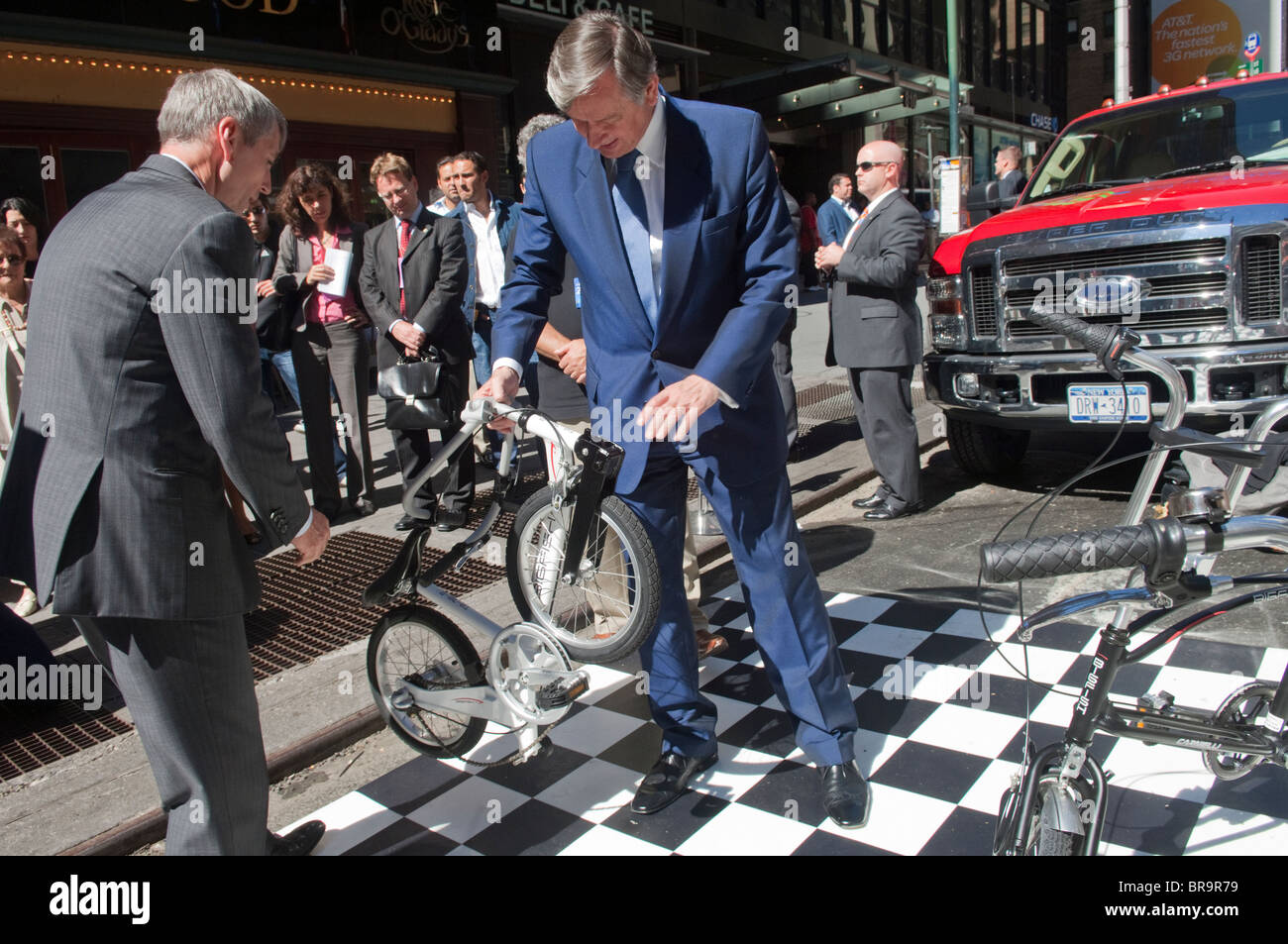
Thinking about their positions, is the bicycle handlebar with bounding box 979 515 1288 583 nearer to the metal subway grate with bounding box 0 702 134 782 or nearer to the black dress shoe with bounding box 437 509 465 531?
the black dress shoe with bounding box 437 509 465 531

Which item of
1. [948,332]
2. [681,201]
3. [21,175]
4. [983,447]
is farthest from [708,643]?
[21,175]

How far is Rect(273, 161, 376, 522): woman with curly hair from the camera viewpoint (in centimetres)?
627

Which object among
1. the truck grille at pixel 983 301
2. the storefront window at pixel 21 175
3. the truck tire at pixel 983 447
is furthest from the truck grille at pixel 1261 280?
the storefront window at pixel 21 175

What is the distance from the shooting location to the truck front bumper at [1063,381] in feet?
15.5

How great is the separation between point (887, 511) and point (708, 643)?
2218 millimetres

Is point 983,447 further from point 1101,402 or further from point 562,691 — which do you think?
point 562,691

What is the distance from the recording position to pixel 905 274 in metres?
5.48

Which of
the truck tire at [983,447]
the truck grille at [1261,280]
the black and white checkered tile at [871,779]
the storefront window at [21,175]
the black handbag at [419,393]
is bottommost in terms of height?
the black and white checkered tile at [871,779]

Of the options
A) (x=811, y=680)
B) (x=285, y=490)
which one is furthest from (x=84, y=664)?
(x=811, y=680)

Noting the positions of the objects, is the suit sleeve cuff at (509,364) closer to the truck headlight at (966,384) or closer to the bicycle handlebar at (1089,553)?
the bicycle handlebar at (1089,553)

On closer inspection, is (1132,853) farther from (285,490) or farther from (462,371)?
(462,371)

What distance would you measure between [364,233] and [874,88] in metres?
16.4

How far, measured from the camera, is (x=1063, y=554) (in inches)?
61.9

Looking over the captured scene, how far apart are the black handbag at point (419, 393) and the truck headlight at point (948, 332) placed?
2952mm
